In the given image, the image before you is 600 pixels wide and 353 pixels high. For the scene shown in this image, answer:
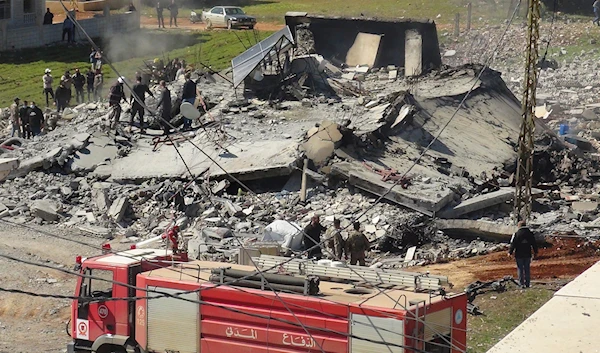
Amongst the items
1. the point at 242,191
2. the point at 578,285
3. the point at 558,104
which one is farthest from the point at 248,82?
→ the point at 578,285

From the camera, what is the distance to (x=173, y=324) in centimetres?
1432

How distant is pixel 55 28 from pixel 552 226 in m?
27.9

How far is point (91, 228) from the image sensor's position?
23.2m

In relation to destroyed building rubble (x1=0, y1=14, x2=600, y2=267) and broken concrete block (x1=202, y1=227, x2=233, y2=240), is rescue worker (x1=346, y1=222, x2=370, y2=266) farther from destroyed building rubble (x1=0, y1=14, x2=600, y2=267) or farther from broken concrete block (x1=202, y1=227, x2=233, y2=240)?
broken concrete block (x1=202, y1=227, x2=233, y2=240)

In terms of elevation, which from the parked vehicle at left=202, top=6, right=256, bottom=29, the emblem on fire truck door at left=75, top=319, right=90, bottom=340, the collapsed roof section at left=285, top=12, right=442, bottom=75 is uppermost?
the parked vehicle at left=202, top=6, right=256, bottom=29

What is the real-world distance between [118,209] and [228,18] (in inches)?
1017

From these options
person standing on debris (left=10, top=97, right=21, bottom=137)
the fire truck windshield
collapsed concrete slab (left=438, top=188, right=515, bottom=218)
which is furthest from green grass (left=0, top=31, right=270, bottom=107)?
the fire truck windshield

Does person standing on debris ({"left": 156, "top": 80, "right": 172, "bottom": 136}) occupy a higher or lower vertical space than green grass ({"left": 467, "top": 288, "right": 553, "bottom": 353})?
higher

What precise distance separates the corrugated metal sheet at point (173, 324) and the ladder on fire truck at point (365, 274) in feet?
4.03

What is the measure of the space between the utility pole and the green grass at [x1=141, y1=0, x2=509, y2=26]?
25.8m

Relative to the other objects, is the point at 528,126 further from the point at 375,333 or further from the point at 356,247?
the point at 375,333

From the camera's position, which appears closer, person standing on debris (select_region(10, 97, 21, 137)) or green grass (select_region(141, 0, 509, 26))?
person standing on debris (select_region(10, 97, 21, 137))

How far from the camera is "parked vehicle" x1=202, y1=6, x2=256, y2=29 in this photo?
4797cm

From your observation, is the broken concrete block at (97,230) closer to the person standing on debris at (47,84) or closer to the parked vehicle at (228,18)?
the person standing on debris at (47,84)
